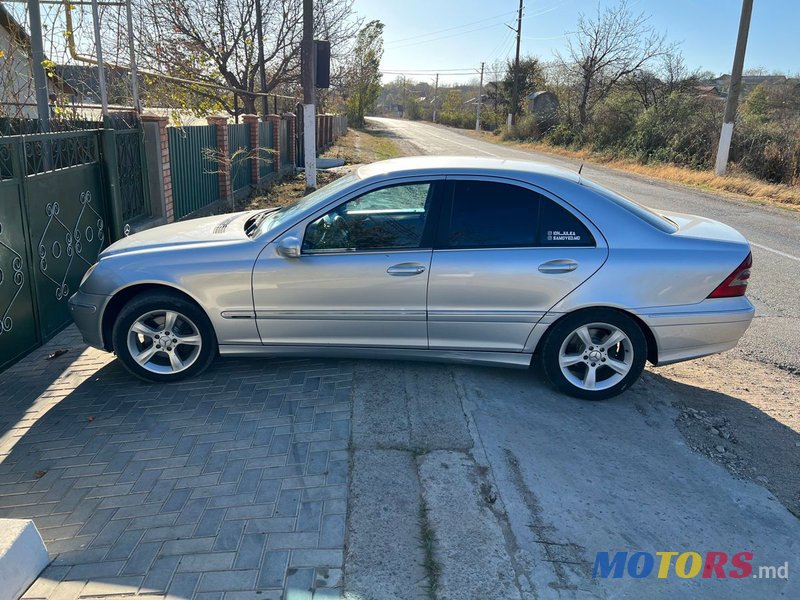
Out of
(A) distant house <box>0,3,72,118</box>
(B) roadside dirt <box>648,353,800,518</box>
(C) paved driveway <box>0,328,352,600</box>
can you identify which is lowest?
(B) roadside dirt <box>648,353,800,518</box>

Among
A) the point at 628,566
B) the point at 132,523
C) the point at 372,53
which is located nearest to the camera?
the point at 628,566

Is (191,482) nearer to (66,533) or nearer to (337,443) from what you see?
(66,533)

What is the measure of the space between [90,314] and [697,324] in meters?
4.30

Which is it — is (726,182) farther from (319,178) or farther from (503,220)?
(503,220)

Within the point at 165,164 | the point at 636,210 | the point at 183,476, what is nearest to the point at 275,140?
the point at 165,164

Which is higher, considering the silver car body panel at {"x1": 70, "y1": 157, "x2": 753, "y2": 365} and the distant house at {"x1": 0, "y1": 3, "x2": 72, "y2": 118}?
the distant house at {"x1": 0, "y1": 3, "x2": 72, "y2": 118}

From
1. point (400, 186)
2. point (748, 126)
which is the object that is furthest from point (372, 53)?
point (400, 186)

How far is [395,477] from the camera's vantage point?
342cm

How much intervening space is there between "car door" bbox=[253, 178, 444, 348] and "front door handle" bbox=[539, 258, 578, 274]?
793mm

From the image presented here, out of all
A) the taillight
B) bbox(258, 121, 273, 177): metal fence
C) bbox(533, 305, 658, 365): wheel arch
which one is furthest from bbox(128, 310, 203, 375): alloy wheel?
bbox(258, 121, 273, 177): metal fence

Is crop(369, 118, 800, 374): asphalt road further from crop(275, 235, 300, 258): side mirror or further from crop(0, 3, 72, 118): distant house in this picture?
crop(0, 3, 72, 118): distant house

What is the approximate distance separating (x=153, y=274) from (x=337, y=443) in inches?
72.0

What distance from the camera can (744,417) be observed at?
443 centimetres

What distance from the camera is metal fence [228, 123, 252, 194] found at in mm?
12750
